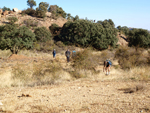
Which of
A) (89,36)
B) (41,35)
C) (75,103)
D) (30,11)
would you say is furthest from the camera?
(30,11)

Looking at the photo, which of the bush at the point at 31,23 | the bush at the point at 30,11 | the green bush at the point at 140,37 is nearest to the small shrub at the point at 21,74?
the green bush at the point at 140,37

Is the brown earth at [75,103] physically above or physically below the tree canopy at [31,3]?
below

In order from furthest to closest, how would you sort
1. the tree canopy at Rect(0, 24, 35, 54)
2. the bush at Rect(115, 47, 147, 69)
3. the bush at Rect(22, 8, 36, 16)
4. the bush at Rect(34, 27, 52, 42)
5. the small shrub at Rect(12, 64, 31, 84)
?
the bush at Rect(22, 8, 36, 16) < the bush at Rect(34, 27, 52, 42) < the tree canopy at Rect(0, 24, 35, 54) < the bush at Rect(115, 47, 147, 69) < the small shrub at Rect(12, 64, 31, 84)

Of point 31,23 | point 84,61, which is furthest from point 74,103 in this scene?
point 31,23

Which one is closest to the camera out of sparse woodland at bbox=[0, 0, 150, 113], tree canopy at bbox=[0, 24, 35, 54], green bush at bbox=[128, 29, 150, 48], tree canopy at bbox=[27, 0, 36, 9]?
sparse woodland at bbox=[0, 0, 150, 113]

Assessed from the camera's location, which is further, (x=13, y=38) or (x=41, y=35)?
(x=41, y=35)

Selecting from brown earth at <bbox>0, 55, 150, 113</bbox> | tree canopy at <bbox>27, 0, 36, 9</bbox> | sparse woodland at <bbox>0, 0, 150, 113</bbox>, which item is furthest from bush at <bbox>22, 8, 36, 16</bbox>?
brown earth at <bbox>0, 55, 150, 113</bbox>

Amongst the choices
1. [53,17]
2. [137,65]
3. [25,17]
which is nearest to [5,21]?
[25,17]

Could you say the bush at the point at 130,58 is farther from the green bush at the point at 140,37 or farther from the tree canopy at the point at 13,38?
the green bush at the point at 140,37

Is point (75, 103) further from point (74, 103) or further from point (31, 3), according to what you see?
point (31, 3)

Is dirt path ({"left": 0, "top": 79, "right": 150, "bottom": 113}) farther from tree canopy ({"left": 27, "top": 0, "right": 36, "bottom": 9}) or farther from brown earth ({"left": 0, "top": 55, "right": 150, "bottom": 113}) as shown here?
tree canopy ({"left": 27, "top": 0, "right": 36, "bottom": 9})

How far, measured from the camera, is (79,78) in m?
11.2

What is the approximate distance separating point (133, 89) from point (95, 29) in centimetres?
3579

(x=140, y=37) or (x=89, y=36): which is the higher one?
(x=89, y=36)
